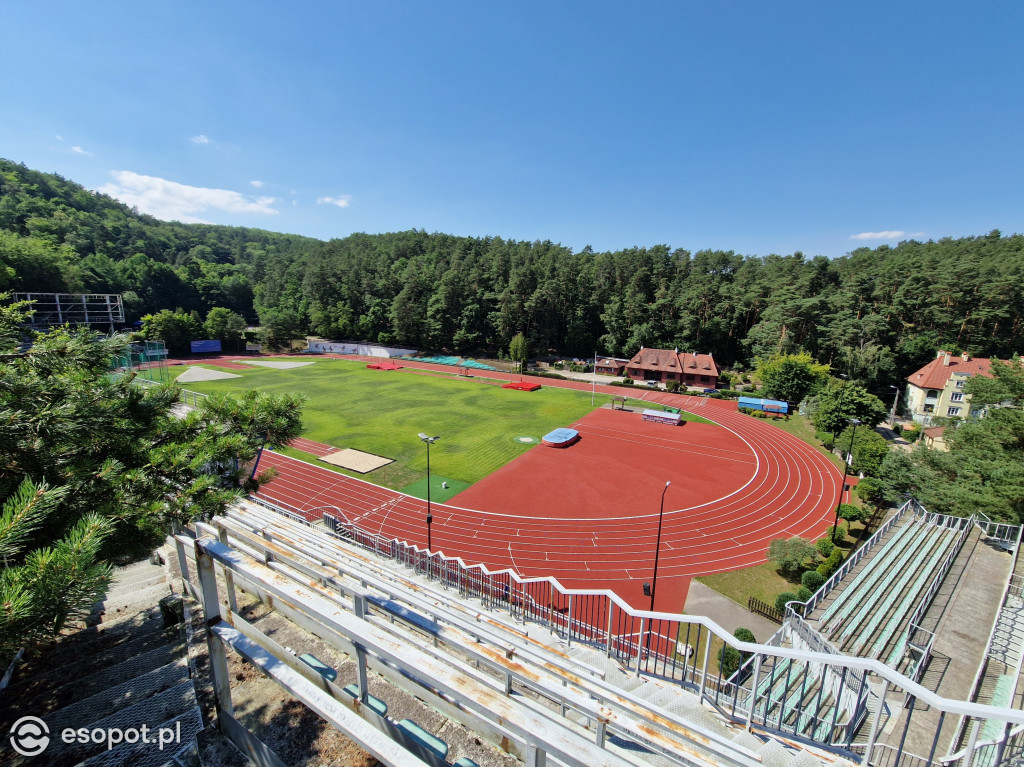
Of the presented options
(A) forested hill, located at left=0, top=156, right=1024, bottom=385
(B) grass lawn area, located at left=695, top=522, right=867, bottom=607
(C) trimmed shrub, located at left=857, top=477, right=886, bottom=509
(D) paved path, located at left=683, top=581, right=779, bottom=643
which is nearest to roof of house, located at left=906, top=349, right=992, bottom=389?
(A) forested hill, located at left=0, top=156, right=1024, bottom=385

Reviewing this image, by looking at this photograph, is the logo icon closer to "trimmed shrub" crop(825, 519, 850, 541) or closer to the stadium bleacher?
the stadium bleacher

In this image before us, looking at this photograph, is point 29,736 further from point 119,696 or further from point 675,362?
point 675,362

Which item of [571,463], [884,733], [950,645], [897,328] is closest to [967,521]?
[950,645]

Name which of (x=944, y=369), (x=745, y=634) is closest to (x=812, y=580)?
(x=745, y=634)

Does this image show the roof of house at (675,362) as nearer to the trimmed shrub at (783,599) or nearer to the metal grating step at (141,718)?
the trimmed shrub at (783,599)

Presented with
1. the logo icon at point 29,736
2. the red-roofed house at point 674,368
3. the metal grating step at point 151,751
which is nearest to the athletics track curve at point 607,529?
the metal grating step at point 151,751

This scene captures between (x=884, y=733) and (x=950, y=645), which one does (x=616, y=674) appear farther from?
(x=950, y=645)
